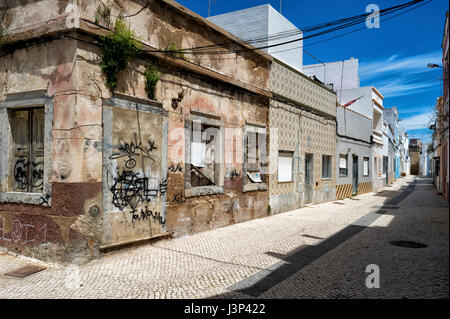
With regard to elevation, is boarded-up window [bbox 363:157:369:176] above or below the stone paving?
above

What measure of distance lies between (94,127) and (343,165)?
14.1 metres

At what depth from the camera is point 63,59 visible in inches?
213

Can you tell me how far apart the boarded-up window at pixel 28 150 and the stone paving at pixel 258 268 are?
1.35 meters

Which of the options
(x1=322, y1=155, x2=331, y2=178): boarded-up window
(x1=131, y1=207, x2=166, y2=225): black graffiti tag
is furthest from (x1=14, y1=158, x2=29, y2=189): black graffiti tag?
(x1=322, y1=155, x2=331, y2=178): boarded-up window

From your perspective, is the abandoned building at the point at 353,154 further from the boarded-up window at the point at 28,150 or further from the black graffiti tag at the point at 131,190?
the boarded-up window at the point at 28,150

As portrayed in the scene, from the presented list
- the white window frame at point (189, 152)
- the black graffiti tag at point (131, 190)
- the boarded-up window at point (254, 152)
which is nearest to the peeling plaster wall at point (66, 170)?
the black graffiti tag at point (131, 190)

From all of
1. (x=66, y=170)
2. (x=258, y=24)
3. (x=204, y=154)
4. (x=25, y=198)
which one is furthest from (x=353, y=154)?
(x=25, y=198)

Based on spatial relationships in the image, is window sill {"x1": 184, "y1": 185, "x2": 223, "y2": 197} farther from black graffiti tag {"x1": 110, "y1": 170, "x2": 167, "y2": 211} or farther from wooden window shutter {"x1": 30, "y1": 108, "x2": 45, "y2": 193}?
wooden window shutter {"x1": 30, "y1": 108, "x2": 45, "y2": 193}

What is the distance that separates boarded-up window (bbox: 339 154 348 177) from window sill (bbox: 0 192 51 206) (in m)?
14.1

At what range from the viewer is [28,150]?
→ 5.98 metres

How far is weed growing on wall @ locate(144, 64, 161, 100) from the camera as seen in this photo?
6.46 meters

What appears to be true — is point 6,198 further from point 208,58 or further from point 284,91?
point 284,91
